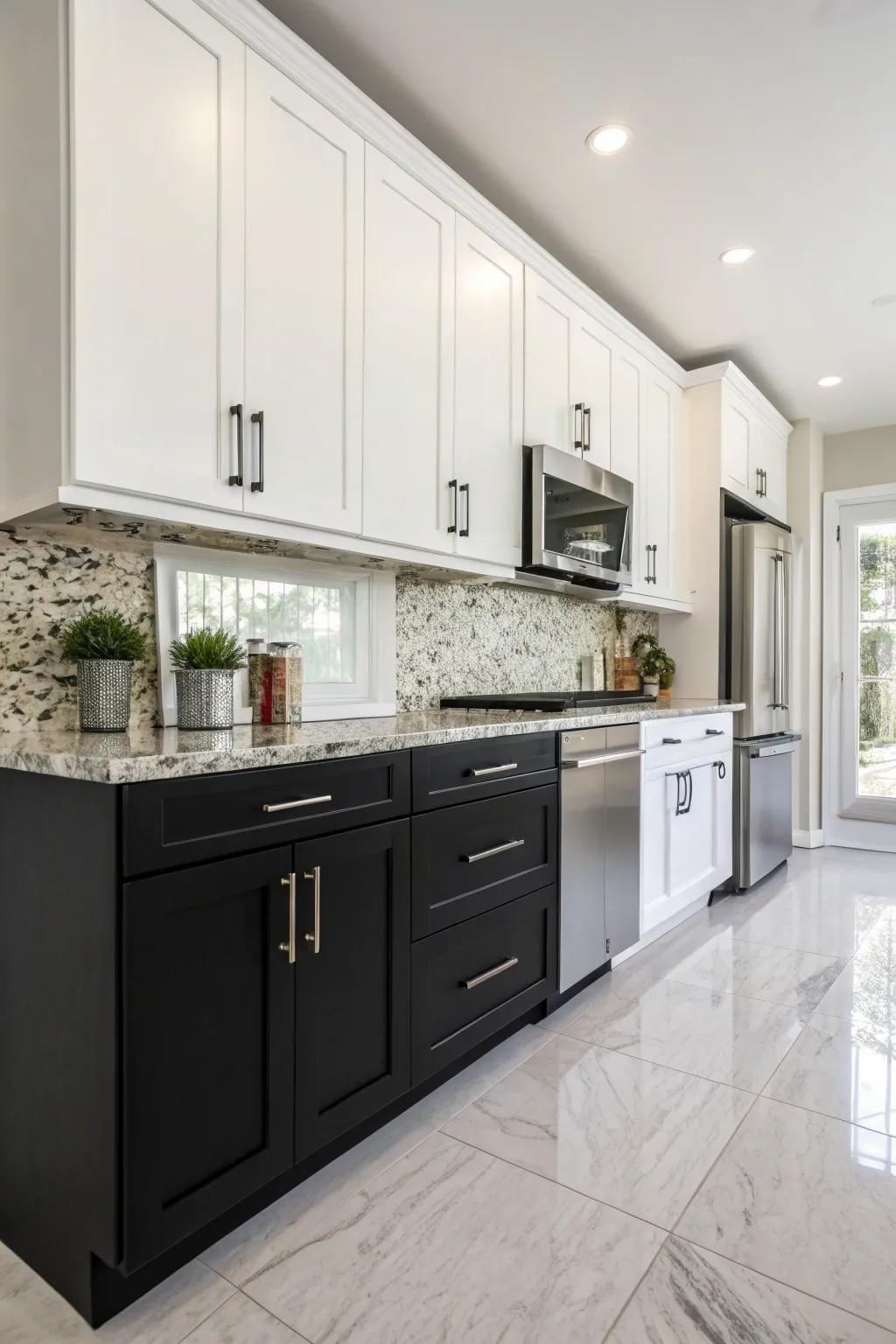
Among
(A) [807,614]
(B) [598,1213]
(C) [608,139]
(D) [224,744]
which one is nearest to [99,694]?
(D) [224,744]

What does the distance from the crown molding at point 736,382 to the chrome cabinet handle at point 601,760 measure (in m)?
2.17

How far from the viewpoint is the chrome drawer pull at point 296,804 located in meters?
1.40

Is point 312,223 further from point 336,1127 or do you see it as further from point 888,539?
point 888,539

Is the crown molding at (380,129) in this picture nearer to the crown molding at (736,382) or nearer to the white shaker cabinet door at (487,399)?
the white shaker cabinet door at (487,399)

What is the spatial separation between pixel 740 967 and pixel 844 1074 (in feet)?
2.44

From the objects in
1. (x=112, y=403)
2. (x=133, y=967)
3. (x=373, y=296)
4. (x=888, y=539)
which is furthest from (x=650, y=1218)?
(x=888, y=539)

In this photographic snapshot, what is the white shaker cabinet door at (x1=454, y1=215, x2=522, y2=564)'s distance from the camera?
2.40 metres

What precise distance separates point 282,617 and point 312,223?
101 centimetres

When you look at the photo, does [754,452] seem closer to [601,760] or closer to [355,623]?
[601,760]

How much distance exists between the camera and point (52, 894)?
4.31ft

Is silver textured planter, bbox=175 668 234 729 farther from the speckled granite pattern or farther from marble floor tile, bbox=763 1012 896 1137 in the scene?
marble floor tile, bbox=763 1012 896 1137

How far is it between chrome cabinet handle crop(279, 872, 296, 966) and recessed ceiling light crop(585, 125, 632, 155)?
229cm

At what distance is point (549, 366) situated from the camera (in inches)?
112

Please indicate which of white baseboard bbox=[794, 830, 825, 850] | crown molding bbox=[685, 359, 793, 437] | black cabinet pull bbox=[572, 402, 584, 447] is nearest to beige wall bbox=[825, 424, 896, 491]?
crown molding bbox=[685, 359, 793, 437]
